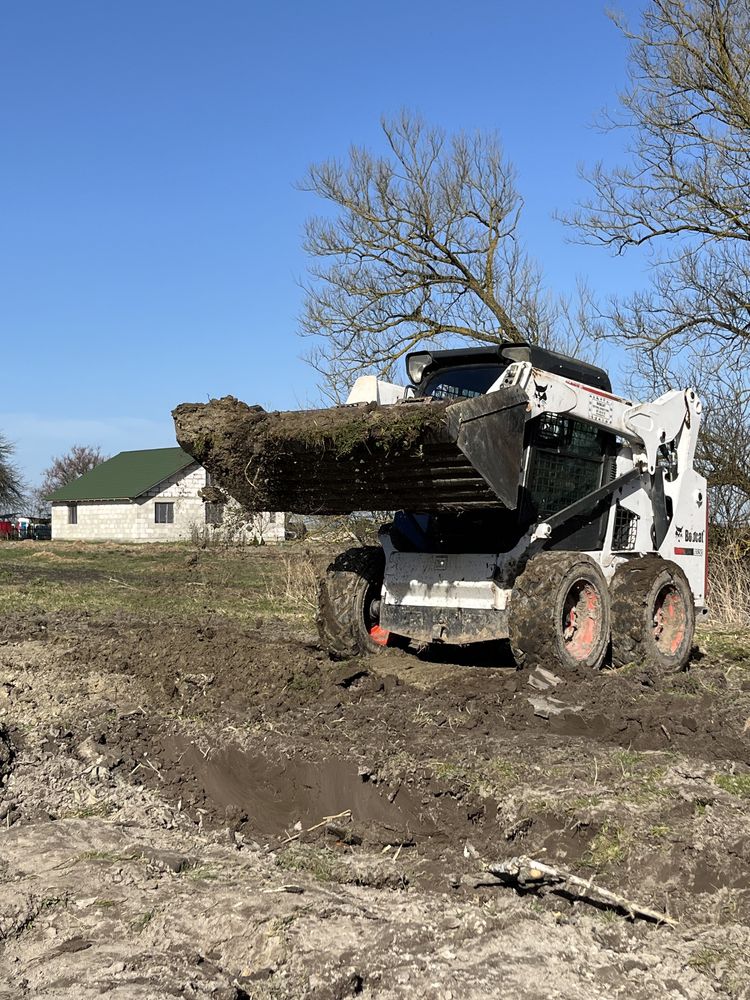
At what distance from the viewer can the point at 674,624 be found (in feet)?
30.5

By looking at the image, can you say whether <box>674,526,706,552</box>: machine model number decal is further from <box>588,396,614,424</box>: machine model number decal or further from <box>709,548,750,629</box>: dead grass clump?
<box>709,548,750,629</box>: dead grass clump

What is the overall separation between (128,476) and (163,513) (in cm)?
422

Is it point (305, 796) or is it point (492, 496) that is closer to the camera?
point (305, 796)

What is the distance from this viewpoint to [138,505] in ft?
167

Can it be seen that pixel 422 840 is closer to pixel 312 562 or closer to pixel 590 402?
pixel 590 402

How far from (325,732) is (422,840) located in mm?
1630

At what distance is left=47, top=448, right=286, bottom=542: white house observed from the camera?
50344mm

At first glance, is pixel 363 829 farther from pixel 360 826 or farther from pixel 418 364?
pixel 418 364

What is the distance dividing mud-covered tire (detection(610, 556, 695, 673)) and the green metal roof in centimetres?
4346

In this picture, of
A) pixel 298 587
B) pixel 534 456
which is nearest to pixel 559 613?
pixel 534 456

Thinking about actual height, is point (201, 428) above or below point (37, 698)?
above

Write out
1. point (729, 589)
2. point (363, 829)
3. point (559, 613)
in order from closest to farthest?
point (363, 829) < point (559, 613) < point (729, 589)

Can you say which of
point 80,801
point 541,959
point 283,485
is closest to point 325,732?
point 80,801

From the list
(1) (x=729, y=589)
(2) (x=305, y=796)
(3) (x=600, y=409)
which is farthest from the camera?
(1) (x=729, y=589)
